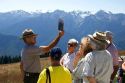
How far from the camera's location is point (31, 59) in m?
10.1

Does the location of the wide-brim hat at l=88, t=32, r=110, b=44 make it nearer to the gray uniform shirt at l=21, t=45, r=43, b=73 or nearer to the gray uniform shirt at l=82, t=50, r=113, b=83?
the gray uniform shirt at l=82, t=50, r=113, b=83

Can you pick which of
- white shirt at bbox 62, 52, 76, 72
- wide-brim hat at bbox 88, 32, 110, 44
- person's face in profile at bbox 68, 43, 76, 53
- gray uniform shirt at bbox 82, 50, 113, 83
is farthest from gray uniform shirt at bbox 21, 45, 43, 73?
gray uniform shirt at bbox 82, 50, 113, 83

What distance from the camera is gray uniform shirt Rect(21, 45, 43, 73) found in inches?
391

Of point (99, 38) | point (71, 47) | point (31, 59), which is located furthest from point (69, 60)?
point (99, 38)

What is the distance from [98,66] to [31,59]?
8.59 feet

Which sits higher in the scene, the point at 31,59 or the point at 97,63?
the point at 97,63

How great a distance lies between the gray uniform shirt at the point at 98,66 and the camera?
7.79 m

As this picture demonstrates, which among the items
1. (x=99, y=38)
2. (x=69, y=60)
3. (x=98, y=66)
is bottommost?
(x=69, y=60)

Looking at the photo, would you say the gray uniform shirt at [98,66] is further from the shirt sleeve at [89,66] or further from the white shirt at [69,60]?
the white shirt at [69,60]

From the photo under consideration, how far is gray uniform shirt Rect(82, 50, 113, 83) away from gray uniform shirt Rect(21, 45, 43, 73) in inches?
90.7

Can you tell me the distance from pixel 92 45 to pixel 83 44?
529 mm

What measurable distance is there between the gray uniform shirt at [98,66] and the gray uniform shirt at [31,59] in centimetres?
231

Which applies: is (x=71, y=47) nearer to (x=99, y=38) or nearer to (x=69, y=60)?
Answer: (x=69, y=60)

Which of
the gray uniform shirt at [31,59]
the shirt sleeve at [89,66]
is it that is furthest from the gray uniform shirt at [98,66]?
the gray uniform shirt at [31,59]
